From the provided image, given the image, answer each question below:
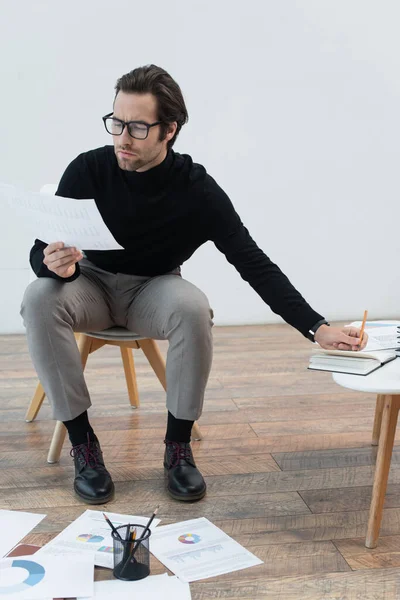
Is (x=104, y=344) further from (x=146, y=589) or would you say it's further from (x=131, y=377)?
(x=146, y=589)

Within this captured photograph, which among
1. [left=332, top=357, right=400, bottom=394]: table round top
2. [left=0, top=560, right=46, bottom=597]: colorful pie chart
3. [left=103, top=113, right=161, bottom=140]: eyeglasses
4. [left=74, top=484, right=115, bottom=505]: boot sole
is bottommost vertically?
[left=74, top=484, right=115, bottom=505]: boot sole

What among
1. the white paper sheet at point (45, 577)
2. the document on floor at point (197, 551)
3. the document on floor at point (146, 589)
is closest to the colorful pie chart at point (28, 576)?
the white paper sheet at point (45, 577)

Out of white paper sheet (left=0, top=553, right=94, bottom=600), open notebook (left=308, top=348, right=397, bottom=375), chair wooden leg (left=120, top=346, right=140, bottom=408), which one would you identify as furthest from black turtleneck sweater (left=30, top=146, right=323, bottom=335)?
white paper sheet (left=0, top=553, right=94, bottom=600)

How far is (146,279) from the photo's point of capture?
2.13 m

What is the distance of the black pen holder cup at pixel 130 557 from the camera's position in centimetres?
148

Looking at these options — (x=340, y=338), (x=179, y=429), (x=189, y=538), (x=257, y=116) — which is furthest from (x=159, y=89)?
(x=257, y=116)

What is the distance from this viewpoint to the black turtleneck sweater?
2.04m

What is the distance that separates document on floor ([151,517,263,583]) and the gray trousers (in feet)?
1.07

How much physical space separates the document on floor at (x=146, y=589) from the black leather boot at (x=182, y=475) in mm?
387

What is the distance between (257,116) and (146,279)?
91.0 inches

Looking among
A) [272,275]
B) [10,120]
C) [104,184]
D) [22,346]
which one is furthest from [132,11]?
[272,275]

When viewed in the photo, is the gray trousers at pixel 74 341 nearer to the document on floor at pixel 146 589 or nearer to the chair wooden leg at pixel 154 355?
the chair wooden leg at pixel 154 355

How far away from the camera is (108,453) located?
87.7 inches

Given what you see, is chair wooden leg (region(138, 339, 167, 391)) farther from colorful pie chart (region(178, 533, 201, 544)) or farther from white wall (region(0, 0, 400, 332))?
white wall (region(0, 0, 400, 332))
